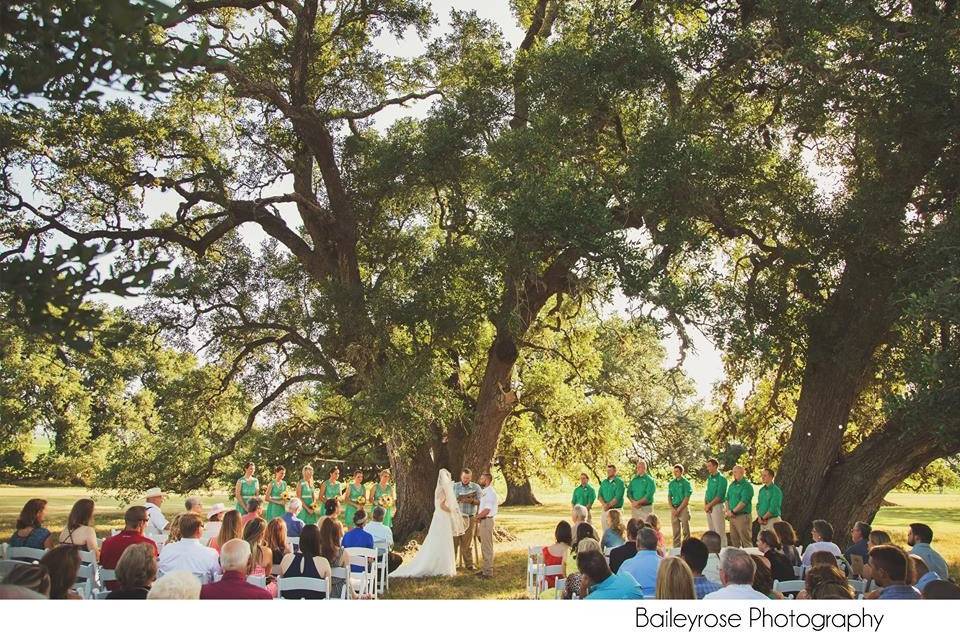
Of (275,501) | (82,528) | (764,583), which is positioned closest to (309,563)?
(82,528)

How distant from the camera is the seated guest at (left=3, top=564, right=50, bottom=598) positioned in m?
4.48

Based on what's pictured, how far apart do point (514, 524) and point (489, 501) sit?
1101cm

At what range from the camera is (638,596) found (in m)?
5.37

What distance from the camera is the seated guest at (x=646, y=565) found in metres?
6.31

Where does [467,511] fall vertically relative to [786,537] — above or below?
below

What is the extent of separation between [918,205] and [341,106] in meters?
10.4

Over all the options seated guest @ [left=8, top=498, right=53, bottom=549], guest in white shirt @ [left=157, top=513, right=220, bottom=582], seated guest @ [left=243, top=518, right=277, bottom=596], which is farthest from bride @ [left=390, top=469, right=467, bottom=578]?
guest in white shirt @ [left=157, top=513, right=220, bottom=582]

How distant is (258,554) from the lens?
6.93m

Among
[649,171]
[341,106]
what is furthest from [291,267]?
[649,171]

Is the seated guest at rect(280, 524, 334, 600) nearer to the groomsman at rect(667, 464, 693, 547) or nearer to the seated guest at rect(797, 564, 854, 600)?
the seated guest at rect(797, 564, 854, 600)

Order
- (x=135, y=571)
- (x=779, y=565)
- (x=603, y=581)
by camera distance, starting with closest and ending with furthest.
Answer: (x=135, y=571)
(x=603, y=581)
(x=779, y=565)

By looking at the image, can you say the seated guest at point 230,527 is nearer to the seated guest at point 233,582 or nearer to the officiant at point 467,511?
the seated guest at point 233,582

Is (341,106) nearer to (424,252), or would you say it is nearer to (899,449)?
(424,252)

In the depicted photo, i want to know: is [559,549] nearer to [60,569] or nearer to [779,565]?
[779,565]
